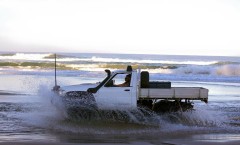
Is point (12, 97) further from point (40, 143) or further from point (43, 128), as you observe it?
point (40, 143)

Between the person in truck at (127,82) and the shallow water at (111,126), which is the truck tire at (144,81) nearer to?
the person in truck at (127,82)

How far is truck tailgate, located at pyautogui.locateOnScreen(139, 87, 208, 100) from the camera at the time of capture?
12658 millimetres

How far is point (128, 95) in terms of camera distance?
1263cm

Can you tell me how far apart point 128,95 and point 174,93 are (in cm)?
135

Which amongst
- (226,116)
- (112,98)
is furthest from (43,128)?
(226,116)

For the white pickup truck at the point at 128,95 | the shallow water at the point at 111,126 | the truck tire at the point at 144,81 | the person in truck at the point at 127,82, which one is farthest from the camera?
the truck tire at the point at 144,81

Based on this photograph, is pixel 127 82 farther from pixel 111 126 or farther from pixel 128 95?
pixel 111 126

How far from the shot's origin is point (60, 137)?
10.9 meters

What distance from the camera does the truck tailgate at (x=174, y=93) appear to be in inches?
498

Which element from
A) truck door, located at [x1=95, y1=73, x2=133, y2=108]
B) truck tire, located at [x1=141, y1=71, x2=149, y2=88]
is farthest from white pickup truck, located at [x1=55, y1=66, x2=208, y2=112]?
truck tire, located at [x1=141, y1=71, x2=149, y2=88]

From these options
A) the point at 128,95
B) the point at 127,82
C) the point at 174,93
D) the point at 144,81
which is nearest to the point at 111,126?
the point at 128,95

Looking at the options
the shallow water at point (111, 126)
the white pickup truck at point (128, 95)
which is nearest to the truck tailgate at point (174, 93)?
the white pickup truck at point (128, 95)

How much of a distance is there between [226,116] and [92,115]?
5482 millimetres

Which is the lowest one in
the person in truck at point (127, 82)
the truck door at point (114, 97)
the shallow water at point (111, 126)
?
the shallow water at point (111, 126)
